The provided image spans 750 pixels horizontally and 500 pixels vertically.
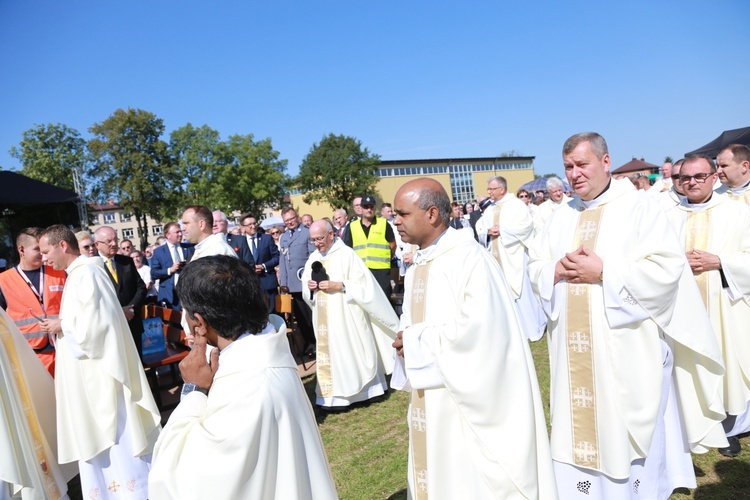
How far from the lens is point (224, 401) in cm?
189

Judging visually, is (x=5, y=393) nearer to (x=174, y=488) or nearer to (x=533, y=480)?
(x=174, y=488)

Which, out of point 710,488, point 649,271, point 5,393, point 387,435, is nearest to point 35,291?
point 5,393

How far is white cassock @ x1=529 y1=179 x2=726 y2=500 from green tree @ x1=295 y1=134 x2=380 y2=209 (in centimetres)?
5708

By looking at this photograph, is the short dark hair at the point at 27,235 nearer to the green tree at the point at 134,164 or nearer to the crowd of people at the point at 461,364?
the crowd of people at the point at 461,364

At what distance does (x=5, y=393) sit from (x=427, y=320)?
9.68 ft

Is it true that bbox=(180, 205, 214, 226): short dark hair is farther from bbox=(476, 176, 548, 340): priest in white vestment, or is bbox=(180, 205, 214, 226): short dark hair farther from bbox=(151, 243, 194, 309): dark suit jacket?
bbox=(476, 176, 548, 340): priest in white vestment

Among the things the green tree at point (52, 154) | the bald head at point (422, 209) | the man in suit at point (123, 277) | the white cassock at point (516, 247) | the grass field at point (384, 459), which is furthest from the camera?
Answer: the green tree at point (52, 154)

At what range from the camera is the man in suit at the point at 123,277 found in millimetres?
Answer: 6414

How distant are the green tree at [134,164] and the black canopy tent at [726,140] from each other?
133 feet

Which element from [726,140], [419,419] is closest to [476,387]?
[419,419]

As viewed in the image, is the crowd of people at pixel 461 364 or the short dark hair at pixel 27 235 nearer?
the crowd of people at pixel 461 364

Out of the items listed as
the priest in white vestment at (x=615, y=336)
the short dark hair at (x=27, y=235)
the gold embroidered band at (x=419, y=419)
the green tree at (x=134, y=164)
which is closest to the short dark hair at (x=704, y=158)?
the priest in white vestment at (x=615, y=336)

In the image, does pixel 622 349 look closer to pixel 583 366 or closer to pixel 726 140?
pixel 583 366

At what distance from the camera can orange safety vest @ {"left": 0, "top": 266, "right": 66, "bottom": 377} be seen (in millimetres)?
4719
